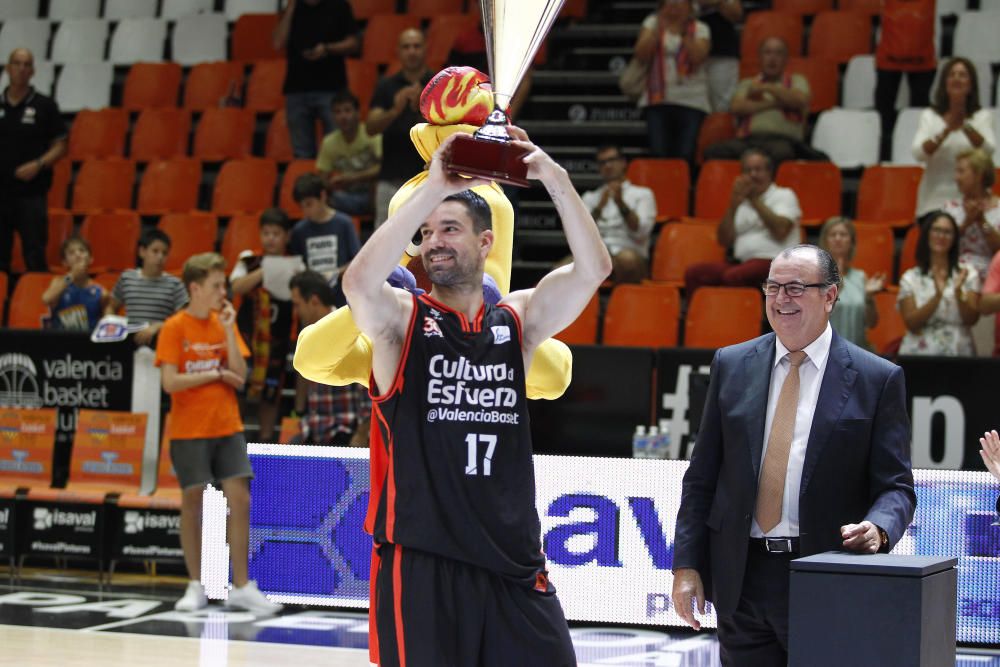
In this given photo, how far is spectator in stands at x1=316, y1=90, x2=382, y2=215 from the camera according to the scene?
11250 mm

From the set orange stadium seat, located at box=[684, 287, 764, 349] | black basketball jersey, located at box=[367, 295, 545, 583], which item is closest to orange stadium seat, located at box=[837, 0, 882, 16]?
orange stadium seat, located at box=[684, 287, 764, 349]

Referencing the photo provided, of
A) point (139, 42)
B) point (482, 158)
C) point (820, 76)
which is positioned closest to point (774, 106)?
point (820, 76)

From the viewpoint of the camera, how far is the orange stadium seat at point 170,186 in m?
12.9

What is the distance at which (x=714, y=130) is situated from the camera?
11461mm

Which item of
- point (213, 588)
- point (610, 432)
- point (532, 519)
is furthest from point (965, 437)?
point (532, 519)

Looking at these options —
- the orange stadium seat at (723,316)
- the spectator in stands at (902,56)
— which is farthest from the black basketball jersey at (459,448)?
the spectator in stands at (902,56)

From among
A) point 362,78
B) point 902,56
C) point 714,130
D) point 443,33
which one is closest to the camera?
point 902,56

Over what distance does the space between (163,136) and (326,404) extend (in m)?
5.77

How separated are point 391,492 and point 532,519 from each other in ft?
1.20

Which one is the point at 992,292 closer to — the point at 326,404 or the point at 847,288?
the point at 847,288

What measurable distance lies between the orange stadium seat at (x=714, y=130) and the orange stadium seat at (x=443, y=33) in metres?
2.43

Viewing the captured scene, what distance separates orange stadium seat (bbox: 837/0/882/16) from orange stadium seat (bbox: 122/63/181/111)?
20.7ft

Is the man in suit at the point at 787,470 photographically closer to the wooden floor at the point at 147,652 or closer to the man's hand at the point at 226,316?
the wooden floor at the point at 147,652

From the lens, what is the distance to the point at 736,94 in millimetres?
10789
